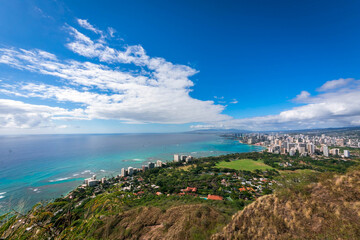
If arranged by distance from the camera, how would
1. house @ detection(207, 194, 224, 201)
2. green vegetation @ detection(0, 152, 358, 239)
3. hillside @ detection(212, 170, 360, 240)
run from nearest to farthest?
green vegetation @ detection(0, 152, 358, 239) < hillside @ detection(212, 170, 360, 240) < house @ detection(207, 194, 224, 201)

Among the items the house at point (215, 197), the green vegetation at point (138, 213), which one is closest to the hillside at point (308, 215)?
the green vegetation at point (138, 213)

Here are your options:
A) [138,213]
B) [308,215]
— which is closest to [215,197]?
[138,213]

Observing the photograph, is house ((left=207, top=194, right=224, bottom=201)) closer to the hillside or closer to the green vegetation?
the green vegetation

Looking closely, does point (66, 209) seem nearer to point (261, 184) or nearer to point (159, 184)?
point (159, 184)

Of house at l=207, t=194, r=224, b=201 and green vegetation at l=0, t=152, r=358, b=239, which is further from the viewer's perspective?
house at l=207, t=194, r=224, b=201

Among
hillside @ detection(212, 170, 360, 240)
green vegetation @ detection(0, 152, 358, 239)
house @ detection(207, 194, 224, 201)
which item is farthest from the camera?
house @ detection(207, 194, 224, 201)

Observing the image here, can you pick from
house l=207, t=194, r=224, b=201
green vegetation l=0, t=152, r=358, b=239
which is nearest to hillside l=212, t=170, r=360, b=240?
green vegetation l=0, t=152, r=358, b=239

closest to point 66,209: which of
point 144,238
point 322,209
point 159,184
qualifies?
point 144,238

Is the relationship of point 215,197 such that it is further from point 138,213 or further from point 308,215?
point 308,215
